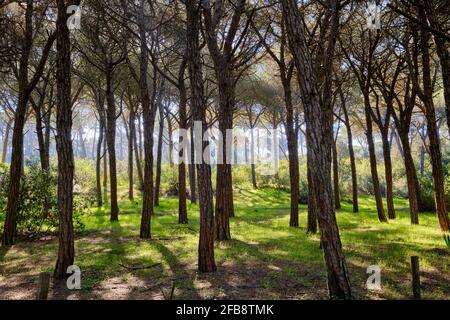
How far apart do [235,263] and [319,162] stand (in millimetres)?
3596

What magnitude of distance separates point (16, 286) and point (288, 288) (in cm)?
482

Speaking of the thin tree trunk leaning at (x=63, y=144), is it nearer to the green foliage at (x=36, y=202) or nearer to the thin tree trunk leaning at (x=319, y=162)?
the thin tree trunk leaning at (x=319, y=162)

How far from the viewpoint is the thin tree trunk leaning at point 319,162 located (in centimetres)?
515

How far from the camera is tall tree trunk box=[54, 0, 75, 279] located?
677 cm

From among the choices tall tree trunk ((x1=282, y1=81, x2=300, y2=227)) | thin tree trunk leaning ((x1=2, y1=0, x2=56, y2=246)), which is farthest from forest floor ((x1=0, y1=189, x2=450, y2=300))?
tall tree trunk ((x1=282, y1=81, x2=300, y2=227))

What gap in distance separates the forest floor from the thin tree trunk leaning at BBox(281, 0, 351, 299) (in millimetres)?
441

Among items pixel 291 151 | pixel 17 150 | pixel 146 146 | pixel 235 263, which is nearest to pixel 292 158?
pixel 291 151

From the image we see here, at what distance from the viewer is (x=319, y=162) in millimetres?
5219

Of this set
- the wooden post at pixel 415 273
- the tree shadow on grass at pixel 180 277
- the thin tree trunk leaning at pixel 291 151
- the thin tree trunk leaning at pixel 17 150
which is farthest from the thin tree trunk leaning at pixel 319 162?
the thin tree trunk leaning at pixel 17 150

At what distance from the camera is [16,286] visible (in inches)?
259

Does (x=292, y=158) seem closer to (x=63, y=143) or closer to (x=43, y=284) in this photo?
(x=63, y=143)

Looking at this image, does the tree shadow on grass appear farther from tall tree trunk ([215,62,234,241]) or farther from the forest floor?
tall tree trunk ([215,62,234,241])

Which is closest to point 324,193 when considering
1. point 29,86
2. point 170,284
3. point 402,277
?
point 402,277
